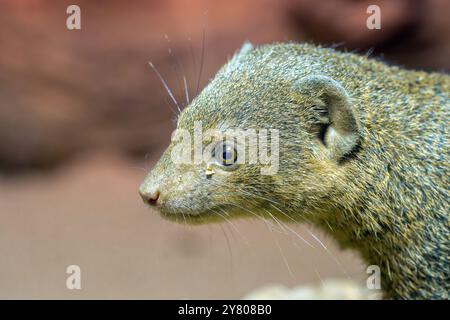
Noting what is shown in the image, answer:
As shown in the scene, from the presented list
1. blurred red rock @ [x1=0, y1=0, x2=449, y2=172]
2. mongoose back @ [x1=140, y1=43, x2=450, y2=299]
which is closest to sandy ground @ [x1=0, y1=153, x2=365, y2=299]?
blurred red rock @ [x1=0, y1=0, x2=449, y2=172]

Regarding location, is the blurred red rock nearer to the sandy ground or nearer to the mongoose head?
the sandy ground

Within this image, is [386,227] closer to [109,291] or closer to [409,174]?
[409,174]

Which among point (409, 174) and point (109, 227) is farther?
point (109, 227)

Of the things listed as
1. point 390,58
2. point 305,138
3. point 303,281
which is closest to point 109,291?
point 303,281

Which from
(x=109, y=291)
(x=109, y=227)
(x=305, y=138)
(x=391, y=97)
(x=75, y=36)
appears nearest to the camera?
(x=305, y=138)

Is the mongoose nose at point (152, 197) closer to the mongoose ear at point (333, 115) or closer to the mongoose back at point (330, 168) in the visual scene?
the mongoose back at point (330, 168)

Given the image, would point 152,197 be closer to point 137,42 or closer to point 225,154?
point 225,154
